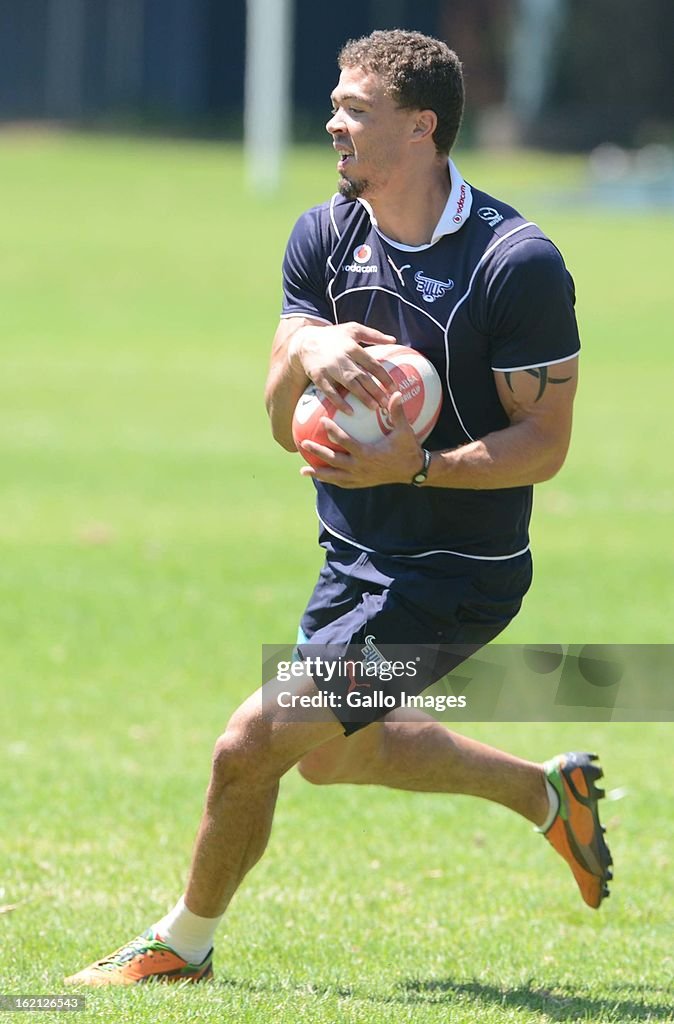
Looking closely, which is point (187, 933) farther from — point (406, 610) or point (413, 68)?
point (413, 68)

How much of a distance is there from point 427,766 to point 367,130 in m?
2.00

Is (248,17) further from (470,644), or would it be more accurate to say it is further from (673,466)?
(470,644)

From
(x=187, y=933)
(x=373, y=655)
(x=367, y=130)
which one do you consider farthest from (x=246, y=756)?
(x=367, y=130)

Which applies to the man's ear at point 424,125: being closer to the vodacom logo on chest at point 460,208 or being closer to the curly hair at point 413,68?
the curly hair at point 413,68

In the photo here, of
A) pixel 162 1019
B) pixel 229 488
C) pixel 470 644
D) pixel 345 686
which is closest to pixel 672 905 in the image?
pixel 470 644

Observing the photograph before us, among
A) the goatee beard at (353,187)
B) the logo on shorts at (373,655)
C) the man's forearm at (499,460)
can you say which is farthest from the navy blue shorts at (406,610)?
the goatee beard at (353,187)

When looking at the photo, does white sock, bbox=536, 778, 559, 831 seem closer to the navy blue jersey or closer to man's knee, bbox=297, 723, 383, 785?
man's knee, bbox=297, 723, 383, 785

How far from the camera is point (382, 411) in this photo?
4680 millimetres

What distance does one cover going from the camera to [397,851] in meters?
6.32

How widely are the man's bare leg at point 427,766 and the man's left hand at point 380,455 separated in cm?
96

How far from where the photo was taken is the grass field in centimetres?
505

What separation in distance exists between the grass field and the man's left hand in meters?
1.43

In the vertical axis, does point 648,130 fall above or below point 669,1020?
below

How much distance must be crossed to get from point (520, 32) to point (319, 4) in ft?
26.6
